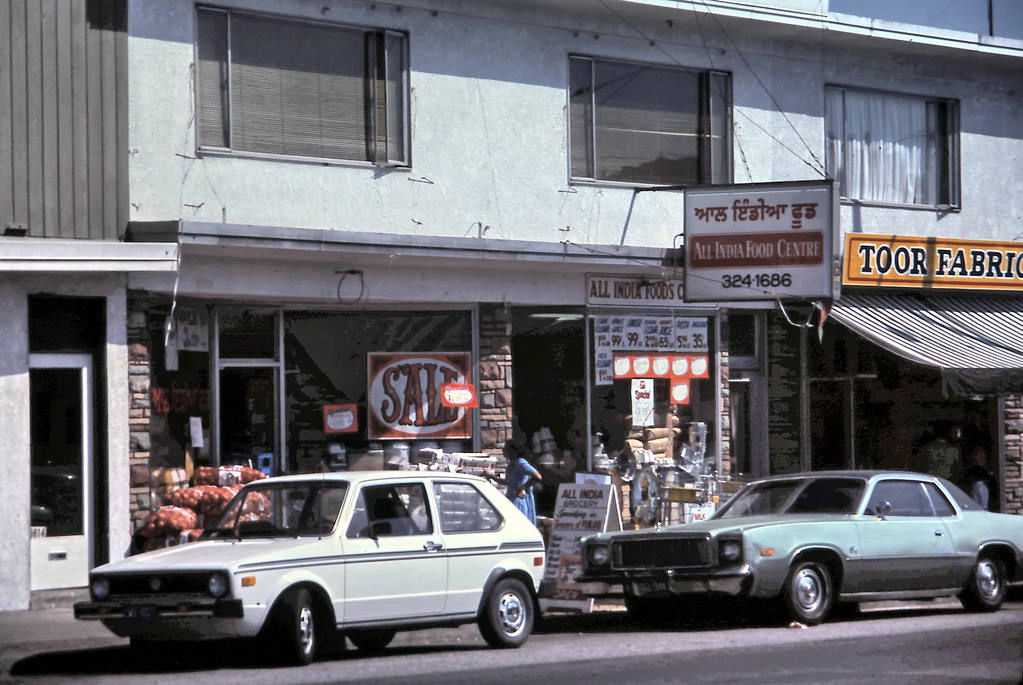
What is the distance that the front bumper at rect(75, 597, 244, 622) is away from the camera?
36.7 feet

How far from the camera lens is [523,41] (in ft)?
63.4

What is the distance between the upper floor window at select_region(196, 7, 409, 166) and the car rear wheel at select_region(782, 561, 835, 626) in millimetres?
6604

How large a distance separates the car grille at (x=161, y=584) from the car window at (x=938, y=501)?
751cm

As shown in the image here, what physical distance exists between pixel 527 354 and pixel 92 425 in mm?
5527

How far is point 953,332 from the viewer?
866 inches

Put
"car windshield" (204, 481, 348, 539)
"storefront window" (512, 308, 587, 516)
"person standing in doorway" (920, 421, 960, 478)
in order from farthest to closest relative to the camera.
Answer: "person standing in doorway" (920, 421, 960, 478), "storefront window" (512, 308, 587, 516), "car windshield" (204, 481, 348, 539)

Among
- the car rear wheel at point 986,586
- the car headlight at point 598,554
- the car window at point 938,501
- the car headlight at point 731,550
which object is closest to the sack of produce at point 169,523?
the car headlight at point 598,554

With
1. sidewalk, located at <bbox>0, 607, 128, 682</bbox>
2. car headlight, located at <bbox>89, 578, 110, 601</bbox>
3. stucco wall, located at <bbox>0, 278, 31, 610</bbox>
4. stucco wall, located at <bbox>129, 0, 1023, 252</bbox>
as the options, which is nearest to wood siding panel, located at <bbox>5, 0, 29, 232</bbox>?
stucco wall, located at <bbox>0, 278, 31, 610</bbox>

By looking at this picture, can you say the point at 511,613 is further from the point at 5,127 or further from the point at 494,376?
the point at 5,127

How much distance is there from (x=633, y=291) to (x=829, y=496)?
5.56 metres

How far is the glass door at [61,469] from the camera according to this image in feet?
52.4

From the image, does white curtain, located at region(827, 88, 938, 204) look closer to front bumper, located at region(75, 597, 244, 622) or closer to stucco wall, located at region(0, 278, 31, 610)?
stucco wall, located at region(0, 278, 31, 610)

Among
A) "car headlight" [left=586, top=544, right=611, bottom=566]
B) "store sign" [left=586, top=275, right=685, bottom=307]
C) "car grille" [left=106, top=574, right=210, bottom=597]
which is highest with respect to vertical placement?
"store sign" [left=586, top=275, right=685, bottom=307]

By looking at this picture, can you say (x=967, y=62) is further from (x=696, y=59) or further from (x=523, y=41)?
(x=523, y=41)
